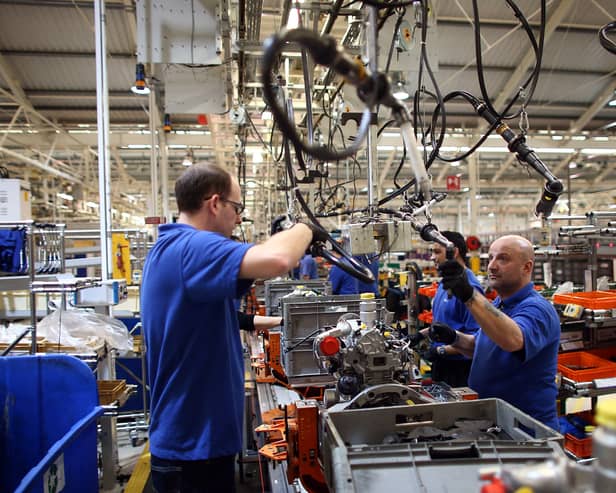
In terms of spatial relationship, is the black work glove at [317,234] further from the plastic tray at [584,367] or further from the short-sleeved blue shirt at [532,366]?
the plastic tray at [584,367]

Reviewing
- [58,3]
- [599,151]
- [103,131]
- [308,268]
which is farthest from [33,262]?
[599,151]

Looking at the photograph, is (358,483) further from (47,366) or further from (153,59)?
(153,59)

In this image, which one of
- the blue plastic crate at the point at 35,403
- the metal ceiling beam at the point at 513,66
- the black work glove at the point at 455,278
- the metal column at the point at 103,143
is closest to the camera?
the black work glove at the point at 455,278

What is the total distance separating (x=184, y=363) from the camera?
4.16 feet

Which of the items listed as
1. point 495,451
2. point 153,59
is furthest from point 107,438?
point 495,451

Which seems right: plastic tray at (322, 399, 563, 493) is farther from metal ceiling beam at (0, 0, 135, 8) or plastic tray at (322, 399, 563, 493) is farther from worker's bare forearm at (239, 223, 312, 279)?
metal ceiling beam at (0, 0, 135, 8)

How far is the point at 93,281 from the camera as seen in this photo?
2744mm

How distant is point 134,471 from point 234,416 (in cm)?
230

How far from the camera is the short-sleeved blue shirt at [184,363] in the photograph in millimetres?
1240

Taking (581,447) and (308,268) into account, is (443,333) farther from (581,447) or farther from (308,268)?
(308,268)

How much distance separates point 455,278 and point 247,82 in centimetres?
353

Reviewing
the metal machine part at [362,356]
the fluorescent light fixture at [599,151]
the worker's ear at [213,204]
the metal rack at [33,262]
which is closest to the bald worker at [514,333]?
the metal machine part at [362,356]

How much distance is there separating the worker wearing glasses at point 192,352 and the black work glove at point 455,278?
42 cm

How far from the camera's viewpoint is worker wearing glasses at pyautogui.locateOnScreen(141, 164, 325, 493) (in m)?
1.23
